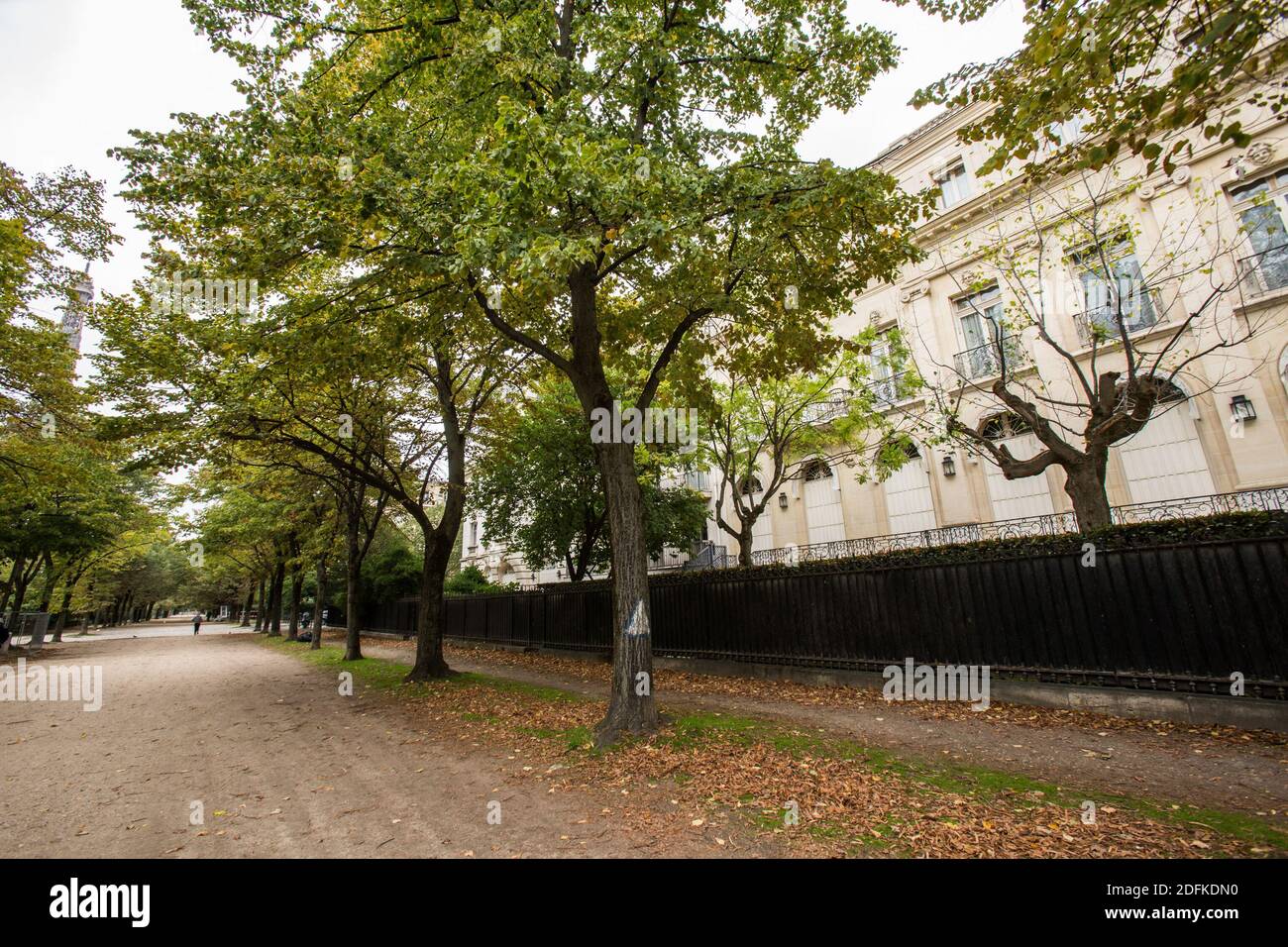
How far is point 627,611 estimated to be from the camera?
277 inches

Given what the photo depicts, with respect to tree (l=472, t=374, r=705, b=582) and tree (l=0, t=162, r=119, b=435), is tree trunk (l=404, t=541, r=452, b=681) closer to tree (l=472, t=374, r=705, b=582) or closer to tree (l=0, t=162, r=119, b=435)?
tree (l=472, t=374, r=705, b=582)

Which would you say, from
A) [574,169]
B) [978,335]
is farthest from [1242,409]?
[574,169]

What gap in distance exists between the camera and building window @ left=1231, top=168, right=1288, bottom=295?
1259 cm

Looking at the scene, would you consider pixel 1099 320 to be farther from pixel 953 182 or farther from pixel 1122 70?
pixel 1122 70

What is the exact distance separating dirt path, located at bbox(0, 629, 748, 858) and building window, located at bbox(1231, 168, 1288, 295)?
18277 mm

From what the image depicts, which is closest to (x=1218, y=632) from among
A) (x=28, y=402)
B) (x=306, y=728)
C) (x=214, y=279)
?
(x=306, y=728)

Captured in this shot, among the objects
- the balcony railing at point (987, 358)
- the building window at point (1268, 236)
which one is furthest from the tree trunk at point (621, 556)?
the building window at point (1268, 236)

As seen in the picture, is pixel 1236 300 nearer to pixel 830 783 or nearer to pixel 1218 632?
pixel 1218 632

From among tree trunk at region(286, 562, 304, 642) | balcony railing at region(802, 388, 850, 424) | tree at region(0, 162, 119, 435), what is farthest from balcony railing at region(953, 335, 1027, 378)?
tree trunk at region(286, 562, 304, 642)

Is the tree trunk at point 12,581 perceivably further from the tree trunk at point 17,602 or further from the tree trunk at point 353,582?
the tree trunk at point 353,582

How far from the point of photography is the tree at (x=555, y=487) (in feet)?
53.4

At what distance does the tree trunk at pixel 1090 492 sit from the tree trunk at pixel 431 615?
484 inches

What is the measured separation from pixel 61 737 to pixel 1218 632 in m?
15.8

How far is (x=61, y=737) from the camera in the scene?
26.0 feet
